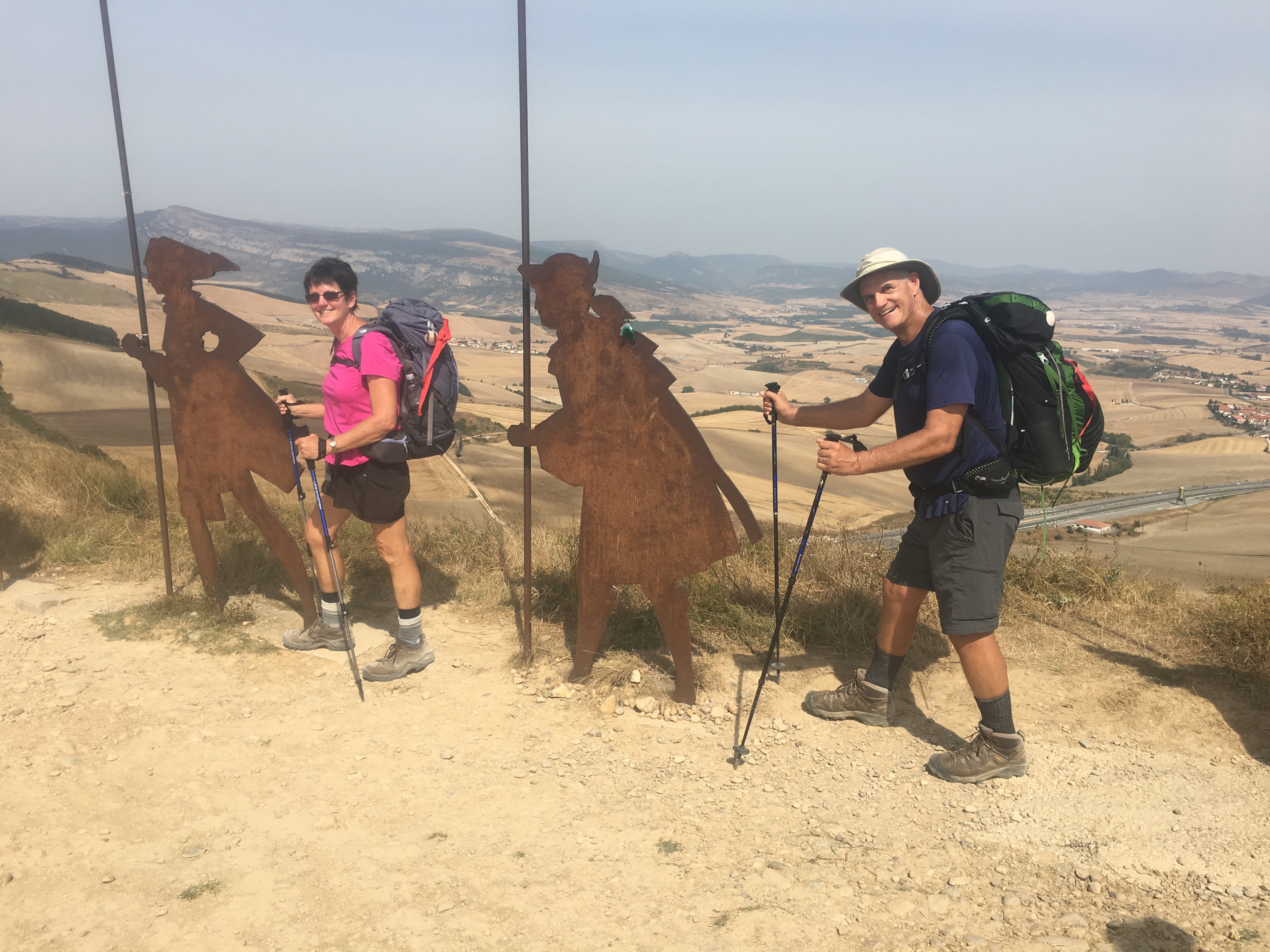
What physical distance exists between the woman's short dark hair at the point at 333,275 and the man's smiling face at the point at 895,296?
2.41m

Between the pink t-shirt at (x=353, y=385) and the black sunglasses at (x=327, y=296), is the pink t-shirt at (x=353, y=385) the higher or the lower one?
the lower one

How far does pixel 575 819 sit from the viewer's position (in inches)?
124

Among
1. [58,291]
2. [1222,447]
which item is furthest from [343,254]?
[1222,447]

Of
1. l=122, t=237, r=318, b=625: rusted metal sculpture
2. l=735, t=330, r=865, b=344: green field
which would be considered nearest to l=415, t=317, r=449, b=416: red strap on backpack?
l=122, t=237, r=318, b=625: rusted metal sculpture

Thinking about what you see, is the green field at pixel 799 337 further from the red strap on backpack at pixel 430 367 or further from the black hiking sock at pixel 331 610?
the red strap on backpack at pixel 430 367

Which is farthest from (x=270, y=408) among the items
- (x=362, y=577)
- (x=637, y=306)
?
(x=637, y=306)

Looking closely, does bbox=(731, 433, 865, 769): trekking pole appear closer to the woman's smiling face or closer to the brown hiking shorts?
the brown hiking shorts

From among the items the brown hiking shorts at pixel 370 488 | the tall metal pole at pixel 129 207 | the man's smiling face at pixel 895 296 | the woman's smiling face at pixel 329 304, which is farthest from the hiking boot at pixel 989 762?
the tall metal pole at pixel 129 207

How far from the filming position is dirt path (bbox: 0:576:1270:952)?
8.32 ft

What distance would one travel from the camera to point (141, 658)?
4.43 meters

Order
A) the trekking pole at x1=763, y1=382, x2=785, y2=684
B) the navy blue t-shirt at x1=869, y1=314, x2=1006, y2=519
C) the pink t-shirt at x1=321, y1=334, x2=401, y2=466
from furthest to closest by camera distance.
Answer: the pink t-shirt at x1=321, y1=334, x2=401, y2=466 → the trekking pole at x1=763, y1=382, x2=785, y2=684 → the navy blue t-shirt at x1=869, y1=314, x2=1006, y2=519

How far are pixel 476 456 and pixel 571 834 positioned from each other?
21.2 meters

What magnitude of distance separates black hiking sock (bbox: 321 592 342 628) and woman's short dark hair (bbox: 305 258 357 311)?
177 centimetres

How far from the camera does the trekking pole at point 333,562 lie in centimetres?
414
